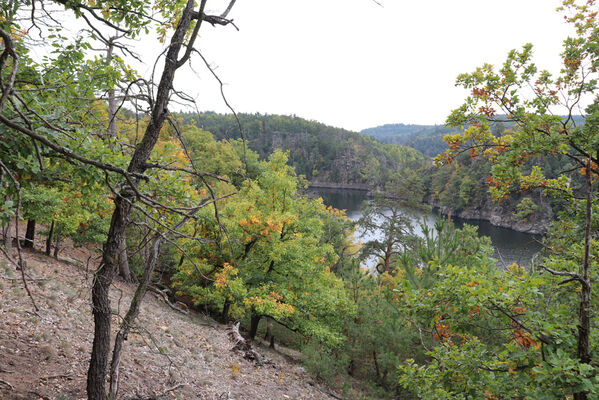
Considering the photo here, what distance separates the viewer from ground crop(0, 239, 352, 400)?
16.2 ft

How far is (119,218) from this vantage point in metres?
3.55

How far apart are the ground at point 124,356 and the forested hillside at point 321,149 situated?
110 m

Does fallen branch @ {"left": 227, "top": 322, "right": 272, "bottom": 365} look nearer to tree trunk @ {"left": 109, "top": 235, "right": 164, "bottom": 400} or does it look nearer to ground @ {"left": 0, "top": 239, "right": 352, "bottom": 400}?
ground @ {"left": 0, "top": 239, "right": 352, "bottom": 400}

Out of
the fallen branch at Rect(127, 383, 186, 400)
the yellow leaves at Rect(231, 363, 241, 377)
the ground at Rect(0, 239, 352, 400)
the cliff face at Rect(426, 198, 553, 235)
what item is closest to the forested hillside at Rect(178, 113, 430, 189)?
the cliff face at Rect(426, 198, 553, 235)

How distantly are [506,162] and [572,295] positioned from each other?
7.44 feet

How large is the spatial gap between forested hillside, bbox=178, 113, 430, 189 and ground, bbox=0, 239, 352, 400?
10972 cm

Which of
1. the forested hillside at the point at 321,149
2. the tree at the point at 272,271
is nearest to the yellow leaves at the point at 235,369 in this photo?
the tree at the point at 272,271

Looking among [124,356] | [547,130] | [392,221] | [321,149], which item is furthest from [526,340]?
[321,149]

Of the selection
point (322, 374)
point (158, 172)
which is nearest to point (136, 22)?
point (158, 172)

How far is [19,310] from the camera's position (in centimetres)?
671

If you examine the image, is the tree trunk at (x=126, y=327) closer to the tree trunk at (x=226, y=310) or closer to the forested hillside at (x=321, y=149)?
the tree trunk at (x=226, y=310)

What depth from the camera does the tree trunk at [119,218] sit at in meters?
3.33

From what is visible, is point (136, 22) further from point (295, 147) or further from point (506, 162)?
point (295, 147)

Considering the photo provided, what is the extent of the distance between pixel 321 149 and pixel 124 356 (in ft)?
435
